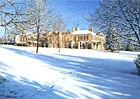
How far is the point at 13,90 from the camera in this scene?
128 inches

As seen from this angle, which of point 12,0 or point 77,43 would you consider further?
point 77,43

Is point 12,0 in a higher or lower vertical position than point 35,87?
higher

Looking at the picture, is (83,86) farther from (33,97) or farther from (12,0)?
(12,0)

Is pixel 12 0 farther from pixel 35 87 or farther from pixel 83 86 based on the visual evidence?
pixel 83 86

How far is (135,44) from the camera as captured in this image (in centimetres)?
550

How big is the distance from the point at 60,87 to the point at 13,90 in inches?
57.6

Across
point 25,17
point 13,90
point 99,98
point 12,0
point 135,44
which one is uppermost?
point 12,0

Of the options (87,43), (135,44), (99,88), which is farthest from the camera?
(87,43)

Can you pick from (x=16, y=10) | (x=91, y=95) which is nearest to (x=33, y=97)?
(x=91, y=95)

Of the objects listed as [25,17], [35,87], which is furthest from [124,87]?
[25,17]

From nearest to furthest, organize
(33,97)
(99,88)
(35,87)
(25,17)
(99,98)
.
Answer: (33,97)
(99,98)
(35,87)
(99,88)
(25,17)

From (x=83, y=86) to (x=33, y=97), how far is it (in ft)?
5.96

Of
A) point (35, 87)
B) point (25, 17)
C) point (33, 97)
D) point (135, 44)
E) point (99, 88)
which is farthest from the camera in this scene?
point (135, 44)

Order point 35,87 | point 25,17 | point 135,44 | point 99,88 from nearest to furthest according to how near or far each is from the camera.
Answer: point 35,87 → point 99,88 → point 25,17 → point 135,44
